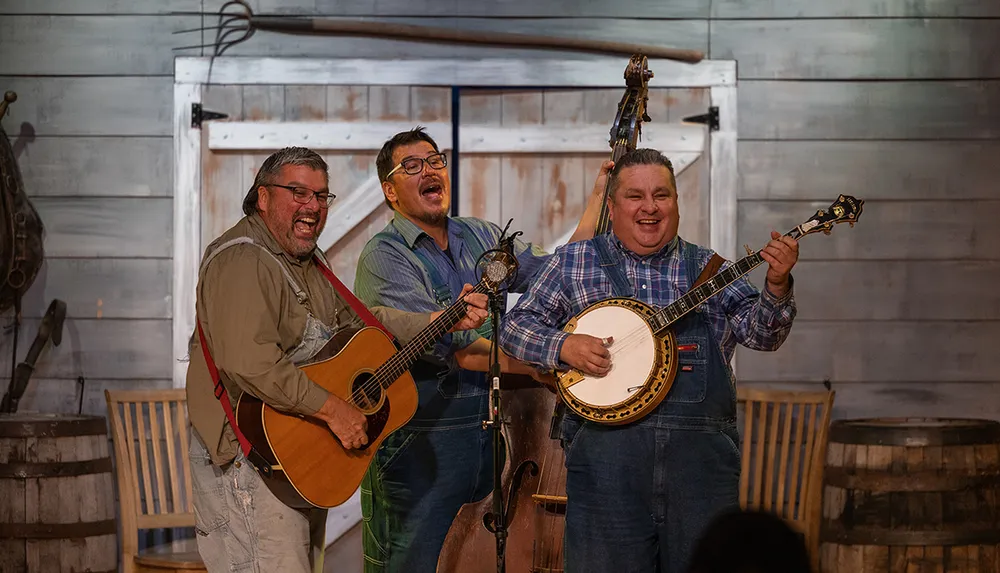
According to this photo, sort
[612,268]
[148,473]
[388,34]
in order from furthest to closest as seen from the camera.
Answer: [388,34] < [148,473] < [612,268]

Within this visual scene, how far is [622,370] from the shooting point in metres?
3.25

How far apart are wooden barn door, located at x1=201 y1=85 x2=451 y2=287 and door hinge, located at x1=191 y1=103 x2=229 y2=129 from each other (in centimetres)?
3

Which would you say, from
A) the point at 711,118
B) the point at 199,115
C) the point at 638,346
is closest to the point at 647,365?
the point at 638,346

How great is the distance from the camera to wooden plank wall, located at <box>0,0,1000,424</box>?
5.44 m

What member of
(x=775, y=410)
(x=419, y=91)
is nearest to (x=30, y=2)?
(x=419, y=91)

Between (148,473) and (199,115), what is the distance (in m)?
1.68

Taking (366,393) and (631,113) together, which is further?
(631,113)

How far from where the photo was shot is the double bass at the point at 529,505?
12.5 feet

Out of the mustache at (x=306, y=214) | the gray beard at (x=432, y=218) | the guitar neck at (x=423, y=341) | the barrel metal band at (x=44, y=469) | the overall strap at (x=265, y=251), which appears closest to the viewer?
the overall strap at (x=265, y=251)

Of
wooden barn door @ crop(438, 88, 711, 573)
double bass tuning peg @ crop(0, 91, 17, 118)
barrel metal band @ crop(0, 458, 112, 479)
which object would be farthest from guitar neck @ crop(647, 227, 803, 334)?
double bass tuning peg @ crop(0, 91, 17, 118)

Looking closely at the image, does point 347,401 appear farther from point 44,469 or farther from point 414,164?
point 44,469

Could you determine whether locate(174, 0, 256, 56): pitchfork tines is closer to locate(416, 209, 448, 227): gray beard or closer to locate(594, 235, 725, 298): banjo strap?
locate(416, 209, 448, 227): gray beard

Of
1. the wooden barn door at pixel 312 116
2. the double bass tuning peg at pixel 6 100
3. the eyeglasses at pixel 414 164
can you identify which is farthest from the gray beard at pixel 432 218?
the double bass tuning peg at pixel 6 100

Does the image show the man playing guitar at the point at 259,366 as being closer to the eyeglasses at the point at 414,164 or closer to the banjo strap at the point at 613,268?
the eyeglasses at the point at 414,164
